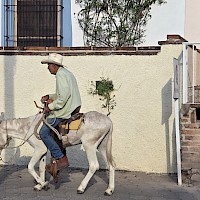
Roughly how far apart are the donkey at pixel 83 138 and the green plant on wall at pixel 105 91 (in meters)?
1.99

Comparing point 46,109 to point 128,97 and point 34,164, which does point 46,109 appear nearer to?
point 34,164

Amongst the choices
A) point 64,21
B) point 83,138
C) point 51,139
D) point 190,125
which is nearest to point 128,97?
point 190,125

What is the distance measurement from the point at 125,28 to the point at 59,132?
15.5ft

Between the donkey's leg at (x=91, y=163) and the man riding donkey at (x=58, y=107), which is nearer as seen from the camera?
the man riding donkey at (x=58, y=107)

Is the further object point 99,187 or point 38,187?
point 99,187

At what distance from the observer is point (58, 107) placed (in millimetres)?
8336

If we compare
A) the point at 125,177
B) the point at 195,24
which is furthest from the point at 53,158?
the point at 195,24

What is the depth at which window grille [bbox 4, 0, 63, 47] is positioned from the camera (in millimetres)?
13672


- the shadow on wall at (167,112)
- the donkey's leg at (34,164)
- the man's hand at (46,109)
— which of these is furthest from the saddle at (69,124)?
the shadow on wall at (167,112)

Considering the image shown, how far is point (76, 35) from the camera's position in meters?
13.3

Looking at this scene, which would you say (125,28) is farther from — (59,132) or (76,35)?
(59,132)

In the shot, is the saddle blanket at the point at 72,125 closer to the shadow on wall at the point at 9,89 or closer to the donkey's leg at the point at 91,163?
the donkey's leg at the point at 91,163

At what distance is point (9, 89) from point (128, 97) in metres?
2.48

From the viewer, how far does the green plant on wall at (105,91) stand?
10.7 metres
